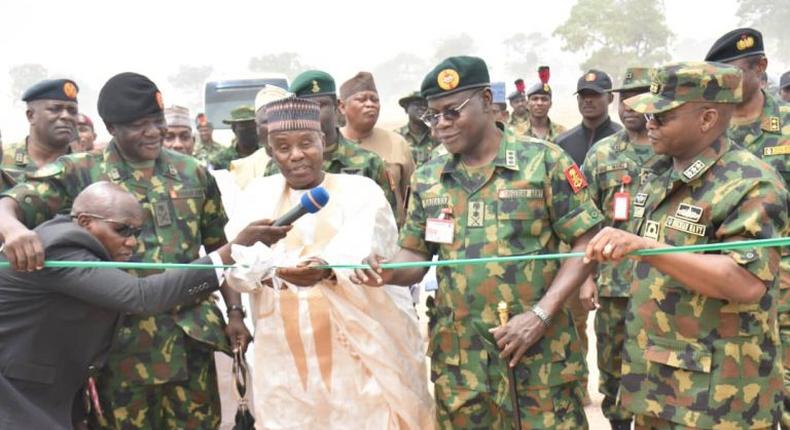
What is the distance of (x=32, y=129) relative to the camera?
5688mm

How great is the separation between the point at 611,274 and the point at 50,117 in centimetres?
382

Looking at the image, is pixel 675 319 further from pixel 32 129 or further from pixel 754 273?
pixel 32 129

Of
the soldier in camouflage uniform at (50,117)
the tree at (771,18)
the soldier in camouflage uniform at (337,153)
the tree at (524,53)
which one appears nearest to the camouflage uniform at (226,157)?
the soldier in camouflage uniform at (50,117)

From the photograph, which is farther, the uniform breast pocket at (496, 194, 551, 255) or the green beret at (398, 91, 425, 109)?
the green beret at (398, 91, 425, 109)

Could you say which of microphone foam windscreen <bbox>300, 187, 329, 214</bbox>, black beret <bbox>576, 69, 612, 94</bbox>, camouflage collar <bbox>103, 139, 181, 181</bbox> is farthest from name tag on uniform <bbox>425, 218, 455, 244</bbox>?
black beret <bbox>576, 69, 612, 94</bbox>

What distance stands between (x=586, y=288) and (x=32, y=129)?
3845 millimetres

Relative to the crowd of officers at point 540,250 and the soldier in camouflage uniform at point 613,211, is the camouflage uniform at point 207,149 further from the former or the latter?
the soldier in camouflage uniform at point 613,211

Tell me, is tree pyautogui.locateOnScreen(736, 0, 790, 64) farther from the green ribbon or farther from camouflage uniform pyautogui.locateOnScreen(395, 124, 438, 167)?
the green ribbon

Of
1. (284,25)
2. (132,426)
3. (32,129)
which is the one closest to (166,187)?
(132,426)

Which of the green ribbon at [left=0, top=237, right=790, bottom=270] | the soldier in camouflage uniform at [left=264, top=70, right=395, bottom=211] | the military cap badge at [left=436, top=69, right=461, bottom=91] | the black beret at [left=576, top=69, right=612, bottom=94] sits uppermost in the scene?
the military cap badge at [left=436, top=69, right=461, bottom=91]

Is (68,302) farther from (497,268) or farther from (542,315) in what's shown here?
(542,315)

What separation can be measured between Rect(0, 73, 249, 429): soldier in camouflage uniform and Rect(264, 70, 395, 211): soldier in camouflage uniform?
844 mm

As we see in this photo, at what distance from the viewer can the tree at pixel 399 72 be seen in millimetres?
115688

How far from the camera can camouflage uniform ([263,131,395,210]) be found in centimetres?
507
